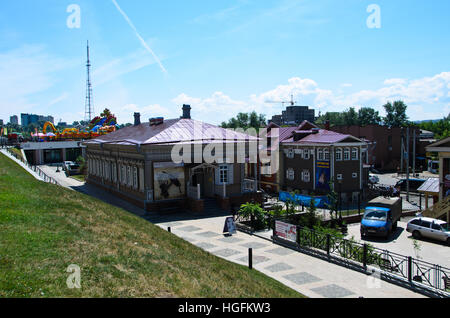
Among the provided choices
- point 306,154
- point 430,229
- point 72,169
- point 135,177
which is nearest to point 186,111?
point 135,177

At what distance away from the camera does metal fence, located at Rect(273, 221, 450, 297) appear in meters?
13.7

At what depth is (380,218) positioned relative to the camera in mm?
23750

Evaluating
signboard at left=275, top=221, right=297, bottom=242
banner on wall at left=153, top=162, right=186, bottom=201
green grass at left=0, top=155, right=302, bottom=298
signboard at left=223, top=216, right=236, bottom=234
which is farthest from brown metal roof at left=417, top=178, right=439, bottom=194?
green grass at left=0, top=155, right=302, bottom=298

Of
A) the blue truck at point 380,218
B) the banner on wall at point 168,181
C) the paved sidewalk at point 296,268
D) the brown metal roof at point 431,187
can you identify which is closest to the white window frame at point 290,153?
the brown metal roof at point 431,187

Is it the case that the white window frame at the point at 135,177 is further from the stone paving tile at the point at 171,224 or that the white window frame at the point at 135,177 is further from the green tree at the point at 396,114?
the green tree at the point at 396,114

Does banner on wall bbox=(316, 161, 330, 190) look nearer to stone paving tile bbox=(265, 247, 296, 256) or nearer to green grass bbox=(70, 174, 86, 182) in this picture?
stone paving tile bbox=(265, 247, 296, 256)

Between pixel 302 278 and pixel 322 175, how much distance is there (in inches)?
989

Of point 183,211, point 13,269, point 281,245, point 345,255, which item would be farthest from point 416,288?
point 183,211

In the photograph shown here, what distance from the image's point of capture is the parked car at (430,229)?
71.9 feet

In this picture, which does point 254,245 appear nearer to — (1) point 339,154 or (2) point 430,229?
(2) point 430,229

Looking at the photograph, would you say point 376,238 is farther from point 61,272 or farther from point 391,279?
point 61,272

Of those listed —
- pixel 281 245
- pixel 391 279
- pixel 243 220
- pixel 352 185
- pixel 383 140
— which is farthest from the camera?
pixel 383 140

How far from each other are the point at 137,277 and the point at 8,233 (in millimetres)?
4380

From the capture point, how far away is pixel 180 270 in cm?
1026
